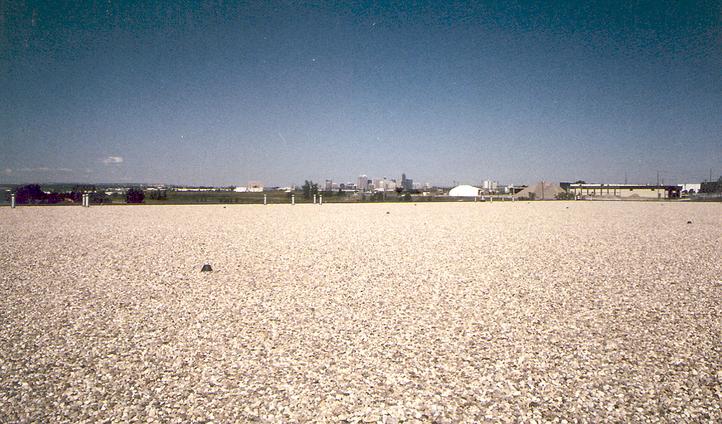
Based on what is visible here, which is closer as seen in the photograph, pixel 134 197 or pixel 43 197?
pixel 43 197

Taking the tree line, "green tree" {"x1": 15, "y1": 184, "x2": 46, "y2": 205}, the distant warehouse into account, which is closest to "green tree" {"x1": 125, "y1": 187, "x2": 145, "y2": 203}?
the tree line

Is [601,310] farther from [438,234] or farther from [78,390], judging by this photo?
[438,234]

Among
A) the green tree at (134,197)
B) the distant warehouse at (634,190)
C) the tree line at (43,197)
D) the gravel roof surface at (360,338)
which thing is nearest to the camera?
the gravel roof surface at (360,338)

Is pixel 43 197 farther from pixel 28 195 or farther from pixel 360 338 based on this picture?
pixel 360 338

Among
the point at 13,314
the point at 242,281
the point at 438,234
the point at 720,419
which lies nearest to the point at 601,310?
the point at 720,419

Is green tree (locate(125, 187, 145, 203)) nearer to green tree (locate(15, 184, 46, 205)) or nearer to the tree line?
the tree line

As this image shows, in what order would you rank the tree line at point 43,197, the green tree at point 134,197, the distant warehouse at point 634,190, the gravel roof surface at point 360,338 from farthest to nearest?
the distant warehouse at point 634,190 < the green tree at point 134,197 < the tree line at point 43,197 < the gravel roof surface at point 360,338

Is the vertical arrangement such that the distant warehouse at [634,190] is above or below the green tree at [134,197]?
above

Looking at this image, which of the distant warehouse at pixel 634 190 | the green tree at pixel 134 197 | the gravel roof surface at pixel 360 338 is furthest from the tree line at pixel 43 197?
the distant warehouse at pixel 634 190

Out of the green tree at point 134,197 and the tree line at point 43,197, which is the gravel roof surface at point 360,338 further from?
the green tree at point 134,197

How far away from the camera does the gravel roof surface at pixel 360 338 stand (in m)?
3.38

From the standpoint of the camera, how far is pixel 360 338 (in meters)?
4.87

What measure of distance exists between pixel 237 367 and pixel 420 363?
183 cm

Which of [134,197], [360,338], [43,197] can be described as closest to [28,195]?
[43,197]
